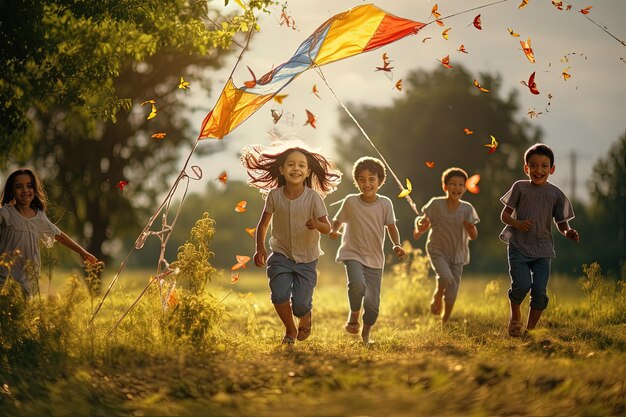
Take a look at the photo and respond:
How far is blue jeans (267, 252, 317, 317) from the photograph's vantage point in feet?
29.9

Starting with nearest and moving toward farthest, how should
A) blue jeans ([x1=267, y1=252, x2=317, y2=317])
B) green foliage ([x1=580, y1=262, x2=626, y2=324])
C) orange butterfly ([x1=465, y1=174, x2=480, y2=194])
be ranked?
blue jeans ([x1=267, y1=252, x2=317, y2=317])
orange butterfly ([x1=465, y1=174, x2=480, y2=194])
green foliage ([x1=580, y1=262, x2=626, y2=324])

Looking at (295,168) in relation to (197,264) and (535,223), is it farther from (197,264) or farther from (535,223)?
(535,223)

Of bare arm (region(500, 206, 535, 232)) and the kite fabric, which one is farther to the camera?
the kite fabric

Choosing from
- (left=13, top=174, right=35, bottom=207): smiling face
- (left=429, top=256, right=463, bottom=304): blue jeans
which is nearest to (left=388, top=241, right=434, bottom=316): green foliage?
(left=429, top=256, right=463, bottom=304): blue jeans

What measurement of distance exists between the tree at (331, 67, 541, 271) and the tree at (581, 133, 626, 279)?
406 cm

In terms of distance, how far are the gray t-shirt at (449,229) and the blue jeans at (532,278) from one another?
157cm

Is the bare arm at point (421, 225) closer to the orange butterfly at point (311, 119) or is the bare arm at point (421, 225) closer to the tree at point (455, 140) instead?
the orange butterfly at point (311, 119)

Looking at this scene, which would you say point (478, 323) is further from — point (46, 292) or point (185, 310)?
point (46, 292)

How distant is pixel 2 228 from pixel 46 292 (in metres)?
1.20

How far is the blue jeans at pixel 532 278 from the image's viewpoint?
31.6 ft

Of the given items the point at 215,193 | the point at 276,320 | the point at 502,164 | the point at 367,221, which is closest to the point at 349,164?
the point at 502,164

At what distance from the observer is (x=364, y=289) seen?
959 centimetres

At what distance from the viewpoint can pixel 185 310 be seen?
8.27 m

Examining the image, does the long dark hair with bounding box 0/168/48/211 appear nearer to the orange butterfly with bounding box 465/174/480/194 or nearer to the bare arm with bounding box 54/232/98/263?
the bare arm with bounding box 54/232/98/263
